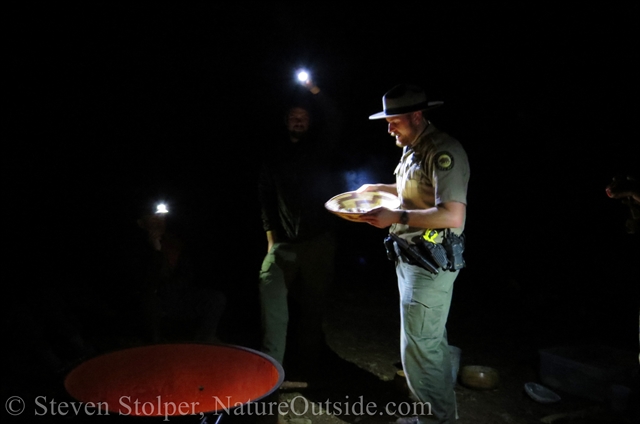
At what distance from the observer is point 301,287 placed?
4453 millimetres

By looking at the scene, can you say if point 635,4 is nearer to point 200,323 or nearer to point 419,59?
point 419,59

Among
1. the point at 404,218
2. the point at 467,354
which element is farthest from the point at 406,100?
the point at 467,354

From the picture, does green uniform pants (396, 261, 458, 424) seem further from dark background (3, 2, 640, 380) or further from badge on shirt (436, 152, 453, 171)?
dark background (3, 2, 640, 380)

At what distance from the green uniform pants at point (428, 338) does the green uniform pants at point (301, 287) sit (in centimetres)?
129

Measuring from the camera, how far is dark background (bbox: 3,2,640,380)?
5680mm

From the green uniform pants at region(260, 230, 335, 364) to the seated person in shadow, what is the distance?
2.29 ft

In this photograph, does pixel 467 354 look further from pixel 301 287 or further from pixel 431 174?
pixel 431 174

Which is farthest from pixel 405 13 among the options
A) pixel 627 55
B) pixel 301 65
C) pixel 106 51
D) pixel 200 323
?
pixel 200 323

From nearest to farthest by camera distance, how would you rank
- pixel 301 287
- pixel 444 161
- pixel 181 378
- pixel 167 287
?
pixel 181 378, pixel 444 161, pixel 301 287, pixel 167 287

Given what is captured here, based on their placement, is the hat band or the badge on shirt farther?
the hat band

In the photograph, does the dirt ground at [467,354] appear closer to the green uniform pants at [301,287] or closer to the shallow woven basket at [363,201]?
the green uniform pants at [301,287]

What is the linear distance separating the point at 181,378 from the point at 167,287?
2078mm

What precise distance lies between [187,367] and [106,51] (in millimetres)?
5101

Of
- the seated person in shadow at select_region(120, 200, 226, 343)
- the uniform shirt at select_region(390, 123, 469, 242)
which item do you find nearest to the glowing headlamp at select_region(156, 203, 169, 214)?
the seated person in shadow at select_region(120, 200, 226, 343)
